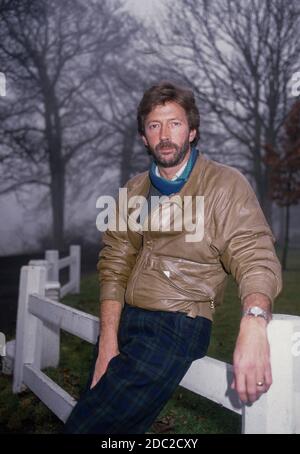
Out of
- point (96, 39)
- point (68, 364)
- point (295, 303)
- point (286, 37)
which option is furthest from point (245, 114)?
point (68, 364)

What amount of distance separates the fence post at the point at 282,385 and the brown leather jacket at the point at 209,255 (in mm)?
157

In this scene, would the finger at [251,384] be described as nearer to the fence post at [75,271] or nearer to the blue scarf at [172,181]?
the blue scarf at [172,181]

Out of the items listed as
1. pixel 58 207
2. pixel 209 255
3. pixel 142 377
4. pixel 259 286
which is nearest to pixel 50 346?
pixel 142 377

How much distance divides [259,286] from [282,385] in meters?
0.34

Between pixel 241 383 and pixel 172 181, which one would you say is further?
pixel 172 181

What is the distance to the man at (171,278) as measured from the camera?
186cm

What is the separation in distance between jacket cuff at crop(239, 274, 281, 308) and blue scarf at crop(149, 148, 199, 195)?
1.76 ft

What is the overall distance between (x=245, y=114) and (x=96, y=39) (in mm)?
8978

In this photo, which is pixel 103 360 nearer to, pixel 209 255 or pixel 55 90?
pixel 209 255

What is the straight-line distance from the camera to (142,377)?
1.86 metres

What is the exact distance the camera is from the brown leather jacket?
183 centimetres

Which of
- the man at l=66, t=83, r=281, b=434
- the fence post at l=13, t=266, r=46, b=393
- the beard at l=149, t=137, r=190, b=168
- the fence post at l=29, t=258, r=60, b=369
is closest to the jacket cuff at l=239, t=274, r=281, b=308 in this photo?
the man at l=66, t=83, r=281, b=434

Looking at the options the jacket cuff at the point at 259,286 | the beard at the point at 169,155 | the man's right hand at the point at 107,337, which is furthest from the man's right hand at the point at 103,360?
the beard at the point at 169,155

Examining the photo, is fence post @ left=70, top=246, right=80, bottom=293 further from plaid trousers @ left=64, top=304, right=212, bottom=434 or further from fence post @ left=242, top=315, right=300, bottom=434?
fence post @ left=242, top=315, right=300, bottom=434
